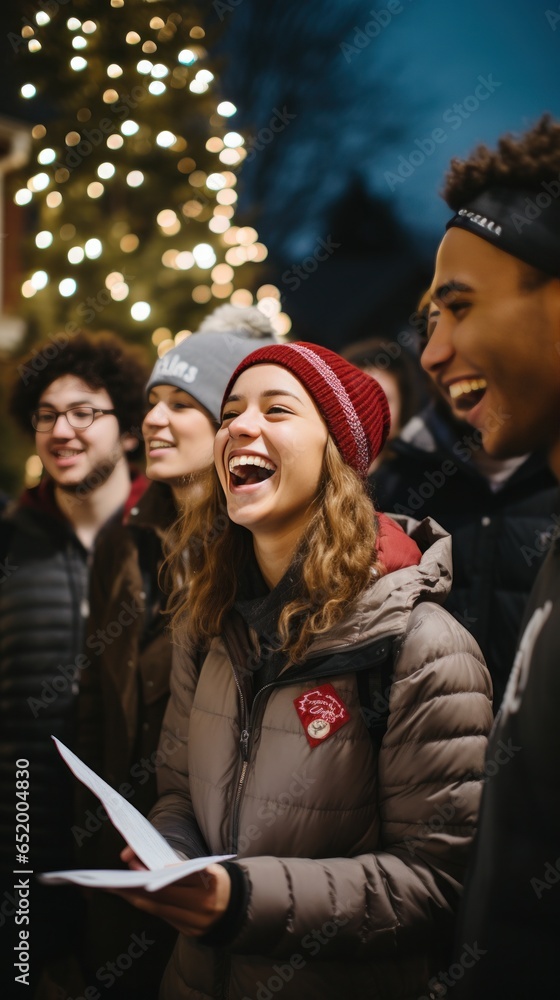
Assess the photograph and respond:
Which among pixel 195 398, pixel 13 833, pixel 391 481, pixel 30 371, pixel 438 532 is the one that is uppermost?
pixel 30 371

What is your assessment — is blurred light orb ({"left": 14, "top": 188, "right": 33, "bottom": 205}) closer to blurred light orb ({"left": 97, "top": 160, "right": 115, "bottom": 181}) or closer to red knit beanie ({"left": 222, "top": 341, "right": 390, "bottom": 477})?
blurred light orb ({"left": 97, "top": 160, "right": 115, "bottom": 181})

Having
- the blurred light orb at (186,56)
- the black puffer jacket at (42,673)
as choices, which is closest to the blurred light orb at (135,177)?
the blurred light orb at (186,56)

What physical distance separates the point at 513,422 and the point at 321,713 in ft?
2.01

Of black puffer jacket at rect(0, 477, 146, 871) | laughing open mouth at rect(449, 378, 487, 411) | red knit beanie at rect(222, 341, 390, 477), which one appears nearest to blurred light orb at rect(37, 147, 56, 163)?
black puffer jacket at rect(0, 477, 146, 871)

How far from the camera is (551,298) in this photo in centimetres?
135

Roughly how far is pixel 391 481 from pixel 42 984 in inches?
65.6

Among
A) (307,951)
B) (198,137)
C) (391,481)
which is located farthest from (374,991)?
(198,137)

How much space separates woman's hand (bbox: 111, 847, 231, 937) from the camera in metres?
1.20

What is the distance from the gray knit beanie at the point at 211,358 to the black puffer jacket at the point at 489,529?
17.7 inches

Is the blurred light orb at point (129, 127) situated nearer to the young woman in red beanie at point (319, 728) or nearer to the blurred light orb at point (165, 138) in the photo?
the blurred light orb at point (165, 138)

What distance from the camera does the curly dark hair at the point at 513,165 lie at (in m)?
1.41

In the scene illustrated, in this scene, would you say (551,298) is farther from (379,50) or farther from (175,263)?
(175,263)

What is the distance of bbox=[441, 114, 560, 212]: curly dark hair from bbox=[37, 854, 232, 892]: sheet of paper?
126cm

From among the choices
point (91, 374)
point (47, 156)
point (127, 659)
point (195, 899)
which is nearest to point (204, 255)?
point (47, 156)
